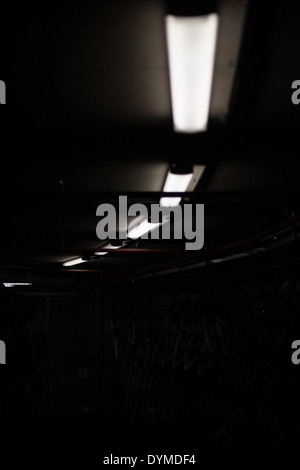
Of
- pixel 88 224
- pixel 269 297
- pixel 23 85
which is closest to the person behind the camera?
pixel 23 85

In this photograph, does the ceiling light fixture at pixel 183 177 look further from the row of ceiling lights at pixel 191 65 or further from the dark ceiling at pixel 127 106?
the row of ceiling lights at pixel 191 65

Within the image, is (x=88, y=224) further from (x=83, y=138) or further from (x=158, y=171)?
(x=83, y=138)

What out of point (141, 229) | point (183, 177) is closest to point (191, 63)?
point (183, 177)

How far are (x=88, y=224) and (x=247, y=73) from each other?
4.39 metres

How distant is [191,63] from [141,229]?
12.7 ft

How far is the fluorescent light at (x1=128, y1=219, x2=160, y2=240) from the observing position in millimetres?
5551

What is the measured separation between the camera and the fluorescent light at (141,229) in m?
5.55

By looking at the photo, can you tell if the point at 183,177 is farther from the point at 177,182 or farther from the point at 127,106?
the point at 127,106

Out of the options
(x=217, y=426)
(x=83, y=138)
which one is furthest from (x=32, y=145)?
(x=217, y=426)

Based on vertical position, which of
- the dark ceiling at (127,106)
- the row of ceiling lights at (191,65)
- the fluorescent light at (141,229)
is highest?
the dark ceiling at (127,106)

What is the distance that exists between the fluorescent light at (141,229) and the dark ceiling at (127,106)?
0.39 metres

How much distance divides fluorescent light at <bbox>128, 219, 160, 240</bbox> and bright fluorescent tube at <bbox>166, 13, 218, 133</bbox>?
2.82 metres

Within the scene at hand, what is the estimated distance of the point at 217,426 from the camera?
6.59m

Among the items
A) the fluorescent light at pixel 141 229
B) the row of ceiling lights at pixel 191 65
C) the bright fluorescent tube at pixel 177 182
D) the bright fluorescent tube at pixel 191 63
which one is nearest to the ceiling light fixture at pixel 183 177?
the bright fluorescent tube at pixel 177 182
